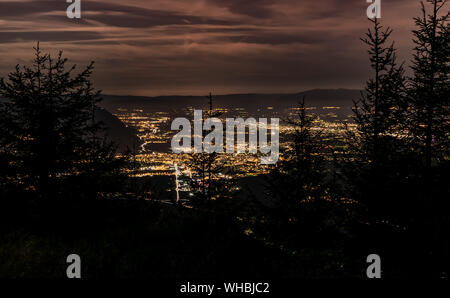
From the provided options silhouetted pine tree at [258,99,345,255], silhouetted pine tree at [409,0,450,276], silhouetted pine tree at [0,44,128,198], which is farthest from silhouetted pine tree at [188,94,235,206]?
silhouetted pine tree at [409,0,450,276]

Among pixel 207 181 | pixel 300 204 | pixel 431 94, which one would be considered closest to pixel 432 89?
pixel 431 94

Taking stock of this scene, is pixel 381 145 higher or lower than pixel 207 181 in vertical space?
higher

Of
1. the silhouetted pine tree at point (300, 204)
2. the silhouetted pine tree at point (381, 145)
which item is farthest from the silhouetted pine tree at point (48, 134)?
the silhouetted pine tree at point (381, 145)

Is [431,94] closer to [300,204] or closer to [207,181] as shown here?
[300,204]

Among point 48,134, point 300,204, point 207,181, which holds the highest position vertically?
point 48,134

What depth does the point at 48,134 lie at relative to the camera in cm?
1393

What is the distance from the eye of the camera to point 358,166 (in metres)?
13.8

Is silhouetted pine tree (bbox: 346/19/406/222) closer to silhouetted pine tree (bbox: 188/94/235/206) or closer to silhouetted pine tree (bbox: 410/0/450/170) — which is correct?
silhouetted pine tree (bbox: 410/0/450/170)

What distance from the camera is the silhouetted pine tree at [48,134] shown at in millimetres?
13719

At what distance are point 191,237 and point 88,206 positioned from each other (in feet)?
16.8

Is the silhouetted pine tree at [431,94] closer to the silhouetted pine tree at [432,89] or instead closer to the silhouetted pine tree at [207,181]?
the silhouetted pine tree at [432,89]
